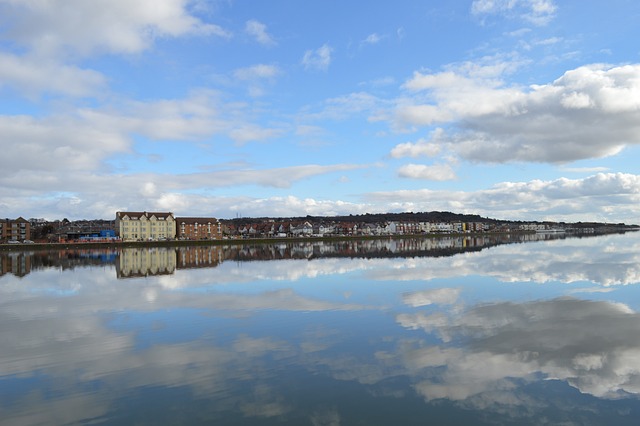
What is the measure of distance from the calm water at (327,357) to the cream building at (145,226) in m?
108

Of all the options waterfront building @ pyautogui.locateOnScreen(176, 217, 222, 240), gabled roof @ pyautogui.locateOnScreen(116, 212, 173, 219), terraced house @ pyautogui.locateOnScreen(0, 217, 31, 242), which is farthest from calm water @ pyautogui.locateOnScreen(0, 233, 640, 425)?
terraced house @ pyautogui.locateOnScreen(0, 217, 31, 242)

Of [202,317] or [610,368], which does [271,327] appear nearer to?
[202,317]

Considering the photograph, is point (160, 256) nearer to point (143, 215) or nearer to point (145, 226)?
point (145, 226)

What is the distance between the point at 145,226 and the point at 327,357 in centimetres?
12878

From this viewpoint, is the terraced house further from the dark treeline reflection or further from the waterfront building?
the dark treeline reflection

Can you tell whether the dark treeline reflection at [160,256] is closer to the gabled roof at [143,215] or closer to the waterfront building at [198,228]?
the gabled roof at [143,215]

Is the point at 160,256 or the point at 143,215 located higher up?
the point at 143,215

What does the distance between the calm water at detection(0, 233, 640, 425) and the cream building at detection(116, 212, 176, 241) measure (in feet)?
353

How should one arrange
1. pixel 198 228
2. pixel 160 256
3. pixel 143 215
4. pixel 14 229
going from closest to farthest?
pixel 160 256 → pixel 14 229 → pixel 143 215 → pixel 198 228

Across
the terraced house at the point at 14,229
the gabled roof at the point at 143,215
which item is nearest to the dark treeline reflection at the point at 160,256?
the gabled roof at the point at 143,215

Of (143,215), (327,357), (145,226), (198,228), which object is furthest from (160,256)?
(198,228)

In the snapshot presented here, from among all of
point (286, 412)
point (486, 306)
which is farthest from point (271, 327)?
point (486, 306)

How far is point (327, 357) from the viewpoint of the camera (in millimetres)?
13602

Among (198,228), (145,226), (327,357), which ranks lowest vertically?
(327,357)
